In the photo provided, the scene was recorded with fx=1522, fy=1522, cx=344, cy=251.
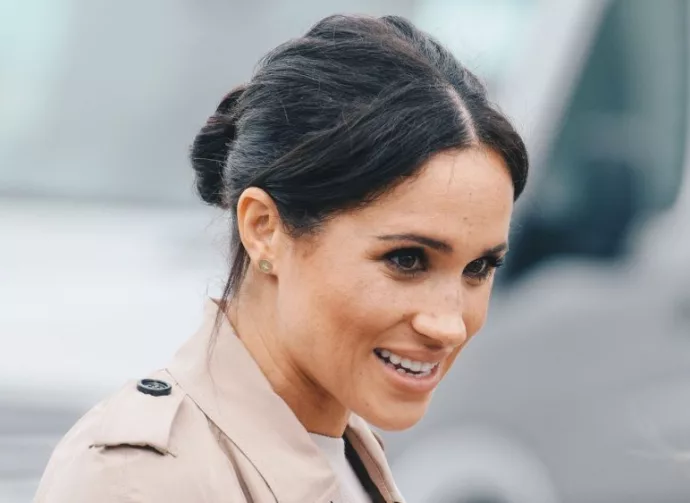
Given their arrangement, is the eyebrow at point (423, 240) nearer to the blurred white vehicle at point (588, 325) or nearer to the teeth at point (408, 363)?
the teeth at point (408, 363)

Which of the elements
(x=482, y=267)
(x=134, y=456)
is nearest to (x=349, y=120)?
(x=482, y=267)

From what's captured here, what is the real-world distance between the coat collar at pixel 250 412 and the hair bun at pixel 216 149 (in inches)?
8.2

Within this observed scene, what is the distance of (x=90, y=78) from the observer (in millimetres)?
4777

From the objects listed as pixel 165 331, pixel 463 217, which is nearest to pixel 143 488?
pixel 463 217

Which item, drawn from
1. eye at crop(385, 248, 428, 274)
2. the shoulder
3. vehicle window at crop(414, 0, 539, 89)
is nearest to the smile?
eye at crop(385, 248, 428, 274)

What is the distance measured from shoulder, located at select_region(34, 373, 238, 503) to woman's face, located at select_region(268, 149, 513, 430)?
21cm

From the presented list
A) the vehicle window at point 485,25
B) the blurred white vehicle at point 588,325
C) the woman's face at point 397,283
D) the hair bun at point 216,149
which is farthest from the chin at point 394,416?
the vehicle window at point 485,25

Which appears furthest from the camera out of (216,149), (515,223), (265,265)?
(515,223)

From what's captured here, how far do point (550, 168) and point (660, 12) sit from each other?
623 millimetres

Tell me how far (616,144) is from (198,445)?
2.99 meters

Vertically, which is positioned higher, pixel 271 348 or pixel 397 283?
pixel 397 283

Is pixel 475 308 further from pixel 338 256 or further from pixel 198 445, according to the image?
pixel 198 445

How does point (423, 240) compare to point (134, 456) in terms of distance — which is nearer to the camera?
point (134, 456)

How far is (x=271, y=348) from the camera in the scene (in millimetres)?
2031
